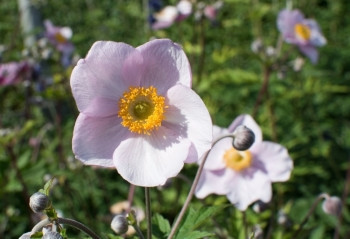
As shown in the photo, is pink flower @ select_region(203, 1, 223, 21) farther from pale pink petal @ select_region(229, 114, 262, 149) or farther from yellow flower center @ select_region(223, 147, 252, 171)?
pale pink petal @ select_region(229, 114, 262, 149)

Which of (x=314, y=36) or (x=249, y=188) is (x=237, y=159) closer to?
(x=249, y=188)

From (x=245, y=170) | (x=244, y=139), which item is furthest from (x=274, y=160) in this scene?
(x=244, y=139)

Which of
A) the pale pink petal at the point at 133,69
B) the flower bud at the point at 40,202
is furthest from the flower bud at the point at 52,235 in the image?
the pale pink petal at the point at 133,69

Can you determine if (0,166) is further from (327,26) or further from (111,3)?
(111,3)

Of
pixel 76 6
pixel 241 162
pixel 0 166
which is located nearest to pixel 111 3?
pixel 76 6

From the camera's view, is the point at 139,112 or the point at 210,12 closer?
the point at 139,112
